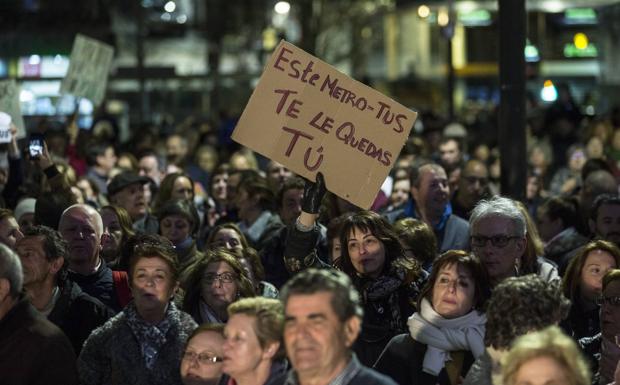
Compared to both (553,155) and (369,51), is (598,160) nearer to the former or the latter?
(553,155)

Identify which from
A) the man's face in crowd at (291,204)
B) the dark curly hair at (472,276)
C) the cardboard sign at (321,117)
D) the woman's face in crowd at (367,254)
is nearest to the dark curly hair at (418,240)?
the cardboard sign at (321,117)

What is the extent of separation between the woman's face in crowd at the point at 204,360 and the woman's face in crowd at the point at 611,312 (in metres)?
2.18

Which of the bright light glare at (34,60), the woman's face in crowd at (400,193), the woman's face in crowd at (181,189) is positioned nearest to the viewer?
the woman's face in crowd at (181,189)

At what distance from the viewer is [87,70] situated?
Answer: 57.8 ft

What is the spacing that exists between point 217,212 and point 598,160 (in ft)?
12.1

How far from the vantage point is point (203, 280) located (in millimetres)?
8906

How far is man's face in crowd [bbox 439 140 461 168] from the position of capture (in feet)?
60.3

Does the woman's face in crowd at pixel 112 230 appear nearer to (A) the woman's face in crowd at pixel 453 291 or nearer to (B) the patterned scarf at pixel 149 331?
(B) the patterned scarf at pixel 149 331

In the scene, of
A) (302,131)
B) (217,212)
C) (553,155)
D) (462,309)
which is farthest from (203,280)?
(553,155)

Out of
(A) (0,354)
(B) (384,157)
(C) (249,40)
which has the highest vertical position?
(C) (249,40)

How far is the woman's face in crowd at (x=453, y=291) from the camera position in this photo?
768 centimetres

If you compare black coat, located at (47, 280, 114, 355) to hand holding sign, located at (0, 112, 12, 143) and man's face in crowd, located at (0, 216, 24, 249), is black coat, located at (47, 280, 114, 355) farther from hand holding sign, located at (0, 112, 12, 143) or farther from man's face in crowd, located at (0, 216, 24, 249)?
→ hand holding sign, located at (0, 112, 12, 143)

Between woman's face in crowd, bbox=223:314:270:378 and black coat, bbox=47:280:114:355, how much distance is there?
2.11 m

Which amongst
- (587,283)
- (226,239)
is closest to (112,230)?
(226,239)
